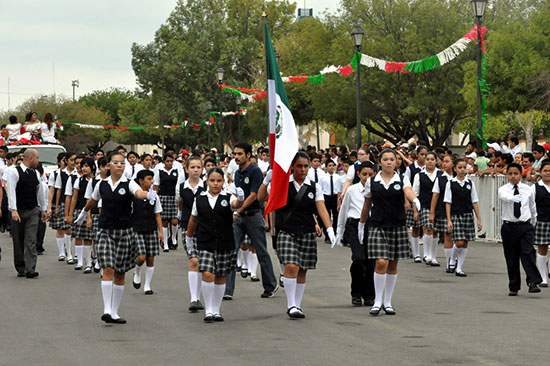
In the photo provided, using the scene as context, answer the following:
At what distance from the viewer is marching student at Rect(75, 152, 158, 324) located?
10.1 meters

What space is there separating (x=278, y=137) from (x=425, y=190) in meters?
6.04

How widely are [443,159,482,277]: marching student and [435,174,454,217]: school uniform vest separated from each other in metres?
0.42

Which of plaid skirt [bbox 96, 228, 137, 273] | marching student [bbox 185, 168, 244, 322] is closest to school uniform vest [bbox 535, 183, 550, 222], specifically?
marching student [bbox 185, 168, 244, 322]

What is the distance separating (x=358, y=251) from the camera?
11445 mm

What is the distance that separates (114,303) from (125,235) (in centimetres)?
75

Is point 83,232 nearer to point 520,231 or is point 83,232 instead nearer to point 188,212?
point 188,212

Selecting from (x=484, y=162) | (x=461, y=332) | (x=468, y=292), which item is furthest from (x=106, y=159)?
(x=484, y=162)

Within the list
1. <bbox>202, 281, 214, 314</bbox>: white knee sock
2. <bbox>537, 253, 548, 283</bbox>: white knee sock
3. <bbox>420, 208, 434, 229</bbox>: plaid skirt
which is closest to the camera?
Answer: <bbox>202, 281, 214, 314</bbox>: white knee sock

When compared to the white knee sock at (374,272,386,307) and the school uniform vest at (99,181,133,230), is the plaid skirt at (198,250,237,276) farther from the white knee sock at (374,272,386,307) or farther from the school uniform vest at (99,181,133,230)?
the white knee sock at (374,272,386,307)

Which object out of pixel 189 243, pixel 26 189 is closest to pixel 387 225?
pixel 189 243

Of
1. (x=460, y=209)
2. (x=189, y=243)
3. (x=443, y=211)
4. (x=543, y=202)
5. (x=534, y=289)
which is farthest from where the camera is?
(x=443, y=211)

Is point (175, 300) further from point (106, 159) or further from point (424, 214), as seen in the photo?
point (424, 214)

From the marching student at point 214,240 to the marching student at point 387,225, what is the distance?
1.54 metres

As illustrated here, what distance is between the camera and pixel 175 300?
12.0 metres
